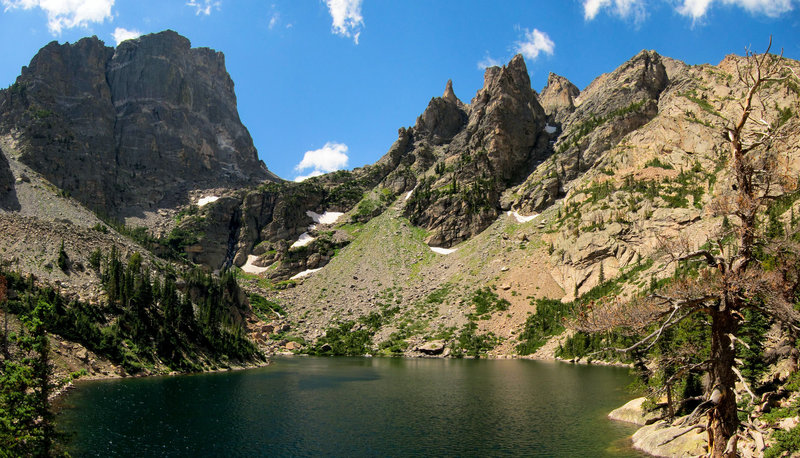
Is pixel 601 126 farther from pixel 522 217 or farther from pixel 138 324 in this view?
→ pixel 138 324

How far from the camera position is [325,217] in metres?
193

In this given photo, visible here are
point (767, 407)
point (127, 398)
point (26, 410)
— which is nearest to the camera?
point (26, 410)

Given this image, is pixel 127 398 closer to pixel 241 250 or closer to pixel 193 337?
pixel 193 337

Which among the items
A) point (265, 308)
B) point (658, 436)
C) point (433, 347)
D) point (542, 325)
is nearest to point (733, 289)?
point (658, 436)

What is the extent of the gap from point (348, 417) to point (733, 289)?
120 feet

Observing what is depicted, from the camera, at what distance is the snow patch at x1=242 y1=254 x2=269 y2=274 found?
167 metres

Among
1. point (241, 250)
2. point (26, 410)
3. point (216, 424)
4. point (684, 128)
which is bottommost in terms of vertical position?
point (216, 424)

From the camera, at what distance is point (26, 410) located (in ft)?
50.2

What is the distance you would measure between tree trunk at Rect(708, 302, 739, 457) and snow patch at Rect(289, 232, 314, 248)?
16643 cm

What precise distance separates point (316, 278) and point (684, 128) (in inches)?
4748

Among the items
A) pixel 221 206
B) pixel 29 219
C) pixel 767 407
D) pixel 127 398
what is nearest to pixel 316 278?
pixel 221 206

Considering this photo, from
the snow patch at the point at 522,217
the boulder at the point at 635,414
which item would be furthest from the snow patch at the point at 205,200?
the boulder at the point at 635,414

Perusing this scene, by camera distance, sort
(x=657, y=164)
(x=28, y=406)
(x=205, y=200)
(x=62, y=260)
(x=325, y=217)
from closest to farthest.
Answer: (x=28, y=406) → (x=62, y=260) → (x=657, y=164) → (x=325, y=217) → (x=205, y=200)

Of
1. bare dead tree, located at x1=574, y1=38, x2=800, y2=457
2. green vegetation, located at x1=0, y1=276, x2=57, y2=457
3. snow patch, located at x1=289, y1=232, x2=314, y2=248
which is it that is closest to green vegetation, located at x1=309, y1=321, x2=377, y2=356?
snow patch, located at x1=289, y1=232, x2=314, y2=248
